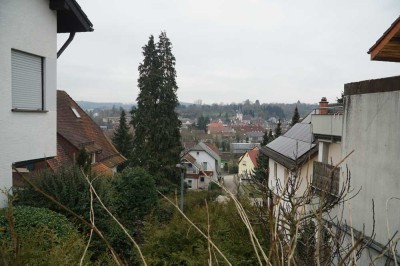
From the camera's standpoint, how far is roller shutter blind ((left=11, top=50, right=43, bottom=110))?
764 cm

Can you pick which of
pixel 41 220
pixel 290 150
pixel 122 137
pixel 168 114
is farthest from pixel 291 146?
pixel 122 137

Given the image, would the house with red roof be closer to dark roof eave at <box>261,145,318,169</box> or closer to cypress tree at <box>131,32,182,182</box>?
cypress tree at <box>131,32,182,182</box>

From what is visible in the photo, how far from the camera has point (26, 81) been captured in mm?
8008

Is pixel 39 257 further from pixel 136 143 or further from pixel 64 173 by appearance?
pixel 136 143

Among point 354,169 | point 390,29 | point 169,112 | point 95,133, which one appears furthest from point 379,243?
point 169,112

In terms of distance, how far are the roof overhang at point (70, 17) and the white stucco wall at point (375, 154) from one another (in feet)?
22.7

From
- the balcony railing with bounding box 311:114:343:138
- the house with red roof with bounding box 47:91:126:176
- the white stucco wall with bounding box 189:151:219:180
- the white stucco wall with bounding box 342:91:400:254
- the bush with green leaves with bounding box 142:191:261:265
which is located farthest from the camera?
the white stucco wall with bounding box 189:151:219:180

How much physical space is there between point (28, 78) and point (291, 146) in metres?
10.3

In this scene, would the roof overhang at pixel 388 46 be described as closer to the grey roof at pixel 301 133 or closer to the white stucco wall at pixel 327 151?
the white stucco wall at pixel 327 151

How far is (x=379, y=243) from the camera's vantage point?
6.55 metres

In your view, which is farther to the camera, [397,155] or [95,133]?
[95,133]

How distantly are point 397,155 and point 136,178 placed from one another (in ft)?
35.8

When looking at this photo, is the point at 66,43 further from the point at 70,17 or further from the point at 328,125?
the point at 328,125

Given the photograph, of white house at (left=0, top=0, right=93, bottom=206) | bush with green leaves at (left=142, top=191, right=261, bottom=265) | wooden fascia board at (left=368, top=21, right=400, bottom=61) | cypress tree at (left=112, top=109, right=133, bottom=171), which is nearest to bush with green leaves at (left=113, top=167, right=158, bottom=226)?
white house at (left=0, top=0, right=93, bottom=206)
